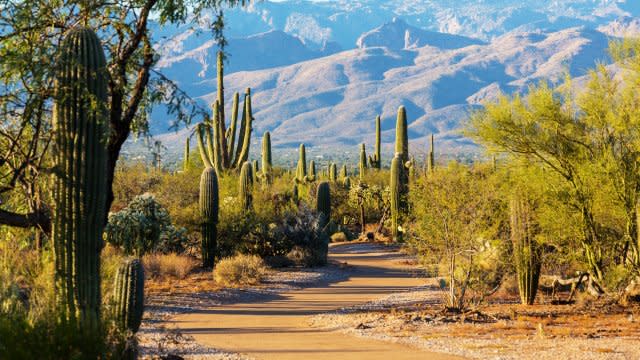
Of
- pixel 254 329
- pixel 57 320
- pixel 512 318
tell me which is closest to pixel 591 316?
pixel 512 318

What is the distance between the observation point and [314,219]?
86.6 ft

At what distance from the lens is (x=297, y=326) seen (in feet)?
49.4

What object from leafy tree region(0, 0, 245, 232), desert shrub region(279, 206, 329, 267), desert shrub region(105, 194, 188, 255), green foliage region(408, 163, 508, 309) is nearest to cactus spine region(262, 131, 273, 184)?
desert shrub region(279, 206, 329, 267)

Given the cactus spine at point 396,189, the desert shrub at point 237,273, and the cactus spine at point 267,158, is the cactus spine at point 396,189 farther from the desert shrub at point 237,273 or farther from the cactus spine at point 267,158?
the desert shrub at point 237,273

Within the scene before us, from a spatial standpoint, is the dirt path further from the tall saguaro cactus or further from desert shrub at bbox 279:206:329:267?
the tall saguaro cactus

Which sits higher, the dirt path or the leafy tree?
the leafy tree

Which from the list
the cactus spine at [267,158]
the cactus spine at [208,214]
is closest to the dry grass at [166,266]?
the cactus spine at [208,214]

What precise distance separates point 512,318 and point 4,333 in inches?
391

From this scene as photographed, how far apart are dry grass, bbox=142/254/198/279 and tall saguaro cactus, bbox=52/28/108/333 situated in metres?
11.6

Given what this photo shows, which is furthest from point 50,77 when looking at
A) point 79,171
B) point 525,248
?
point 525,248

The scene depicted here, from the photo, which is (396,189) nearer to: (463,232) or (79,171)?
(463,232)

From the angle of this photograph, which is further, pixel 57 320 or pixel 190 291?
pixel 190 291

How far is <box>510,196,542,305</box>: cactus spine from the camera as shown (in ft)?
56.9

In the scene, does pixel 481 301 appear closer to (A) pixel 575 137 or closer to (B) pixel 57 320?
(A) pixel 575 137
